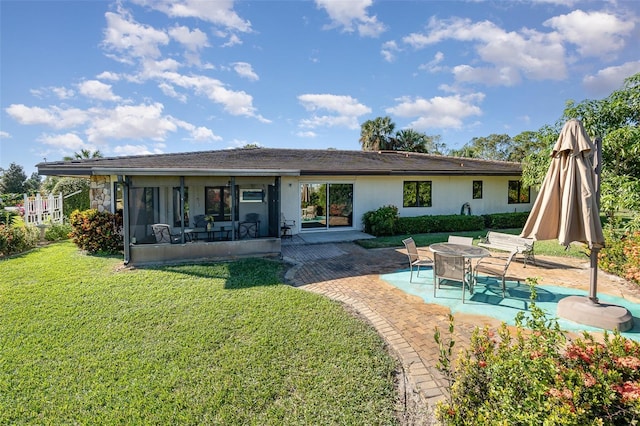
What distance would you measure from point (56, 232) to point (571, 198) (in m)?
17.8

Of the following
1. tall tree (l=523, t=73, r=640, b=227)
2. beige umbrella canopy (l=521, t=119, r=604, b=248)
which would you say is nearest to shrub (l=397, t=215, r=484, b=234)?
tall tree (l=523, t=73, r=640, b=227)

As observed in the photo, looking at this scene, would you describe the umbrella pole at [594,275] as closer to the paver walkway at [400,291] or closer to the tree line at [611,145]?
the paver walkway at [400,291]

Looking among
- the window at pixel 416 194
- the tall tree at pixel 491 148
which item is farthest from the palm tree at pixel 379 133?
the tall tree at pixel 491 148

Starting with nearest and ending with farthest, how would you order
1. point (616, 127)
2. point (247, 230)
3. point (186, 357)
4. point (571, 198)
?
point (186, 357)
point (571, 198)
point (616, 127)
point (247, 230)

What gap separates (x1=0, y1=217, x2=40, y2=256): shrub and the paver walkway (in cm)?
951

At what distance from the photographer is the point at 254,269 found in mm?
8859

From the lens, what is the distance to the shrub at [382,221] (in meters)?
14.3

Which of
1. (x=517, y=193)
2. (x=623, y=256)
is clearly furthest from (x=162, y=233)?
(x=517, y=193)

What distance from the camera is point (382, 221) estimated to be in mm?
14320

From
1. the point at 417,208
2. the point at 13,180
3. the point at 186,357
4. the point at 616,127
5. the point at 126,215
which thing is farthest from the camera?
the point at 13,180

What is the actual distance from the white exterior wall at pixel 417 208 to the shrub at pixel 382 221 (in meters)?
0.99

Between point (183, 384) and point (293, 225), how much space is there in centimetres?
1101

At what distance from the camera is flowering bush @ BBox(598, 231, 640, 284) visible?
7.24 m

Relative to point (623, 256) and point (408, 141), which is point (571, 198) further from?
point (408, 141)
